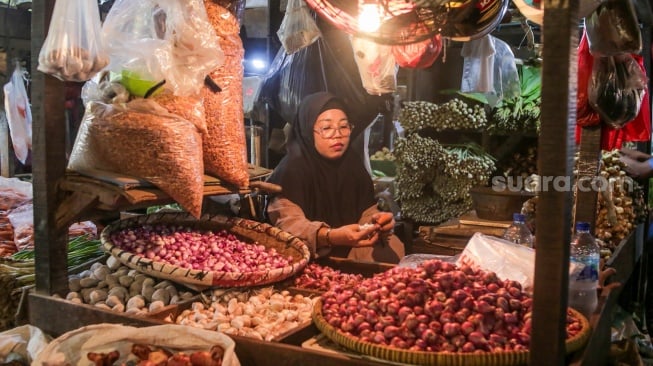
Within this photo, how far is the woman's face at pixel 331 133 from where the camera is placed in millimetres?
3922

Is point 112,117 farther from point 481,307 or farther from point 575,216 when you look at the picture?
point 575,216

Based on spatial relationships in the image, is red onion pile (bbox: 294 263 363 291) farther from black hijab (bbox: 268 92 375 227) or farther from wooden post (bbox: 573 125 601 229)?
wooden post (bbox: 573 125 601 229)

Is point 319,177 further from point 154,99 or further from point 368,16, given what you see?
point 154,99

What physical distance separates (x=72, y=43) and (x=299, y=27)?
6.53 feet

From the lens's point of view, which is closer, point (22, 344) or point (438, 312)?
point (438, 312)

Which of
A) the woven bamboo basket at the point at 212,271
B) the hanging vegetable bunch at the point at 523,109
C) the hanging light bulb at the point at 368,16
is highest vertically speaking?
the hanging light bulb at the point at 368,16

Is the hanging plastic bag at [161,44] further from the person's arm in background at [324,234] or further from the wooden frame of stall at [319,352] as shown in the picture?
the person's arm in background at [324,234]

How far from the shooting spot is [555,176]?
161 cm

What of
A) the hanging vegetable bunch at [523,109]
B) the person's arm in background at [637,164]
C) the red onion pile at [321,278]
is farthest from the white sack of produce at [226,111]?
the person's arm in background at [637,164]

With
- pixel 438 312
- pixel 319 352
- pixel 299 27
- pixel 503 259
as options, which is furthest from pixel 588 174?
pixel 319 352

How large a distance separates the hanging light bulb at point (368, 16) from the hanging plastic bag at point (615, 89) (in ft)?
6.22

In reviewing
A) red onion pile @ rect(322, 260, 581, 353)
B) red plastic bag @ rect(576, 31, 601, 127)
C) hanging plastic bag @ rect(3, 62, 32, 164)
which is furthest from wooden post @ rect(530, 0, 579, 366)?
hanging plastic bag @ rect(3, 62, 32, 164)

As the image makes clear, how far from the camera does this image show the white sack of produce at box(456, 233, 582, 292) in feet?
7.70

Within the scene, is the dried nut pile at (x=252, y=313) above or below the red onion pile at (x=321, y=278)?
below
